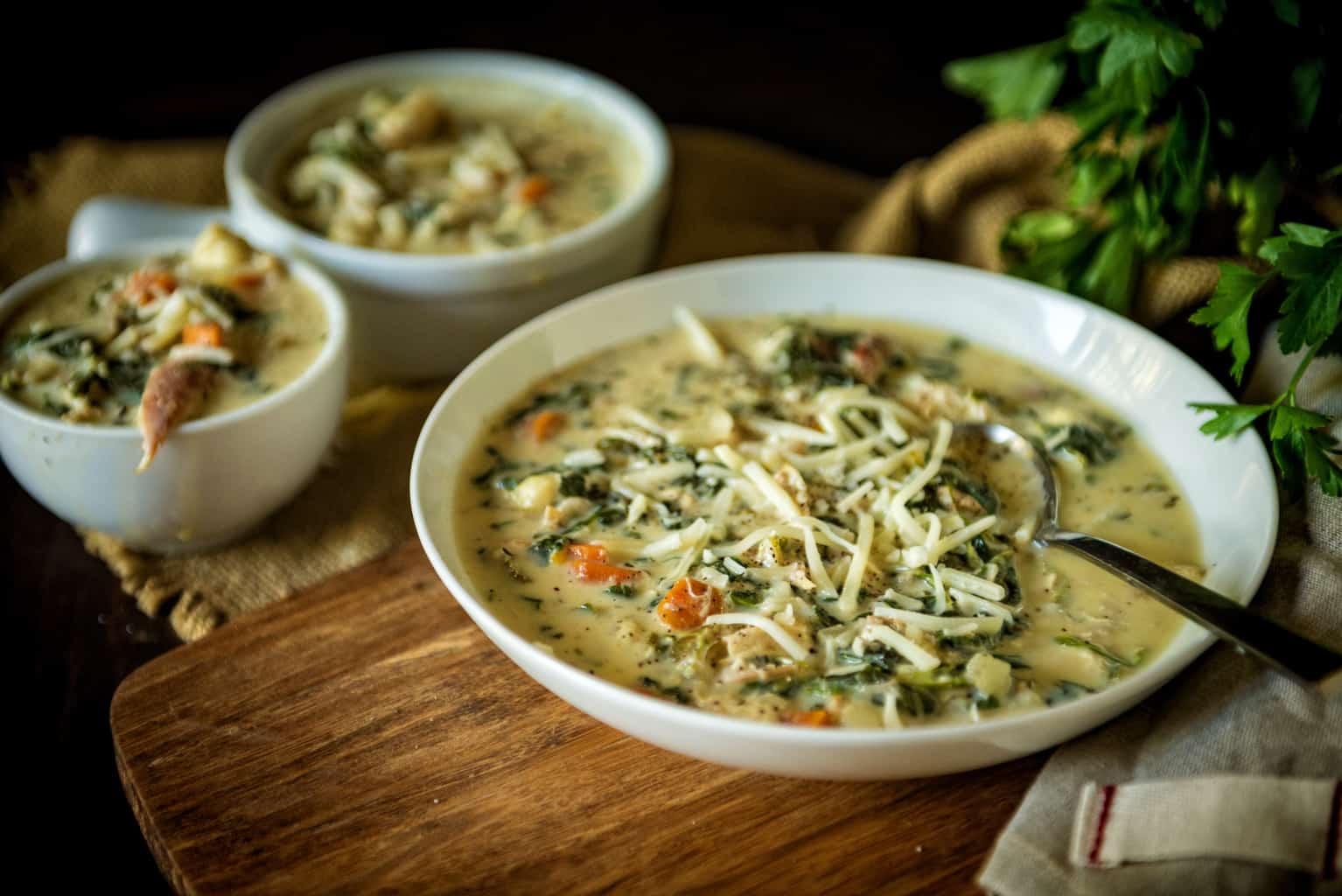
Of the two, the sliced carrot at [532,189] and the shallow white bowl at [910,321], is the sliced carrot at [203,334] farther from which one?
the sliced carrot at [532,189]

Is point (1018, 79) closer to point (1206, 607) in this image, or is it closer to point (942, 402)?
point (942, 402)

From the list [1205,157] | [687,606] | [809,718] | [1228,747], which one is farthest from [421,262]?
[1228,747]

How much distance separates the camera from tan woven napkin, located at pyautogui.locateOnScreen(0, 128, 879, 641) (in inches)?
124

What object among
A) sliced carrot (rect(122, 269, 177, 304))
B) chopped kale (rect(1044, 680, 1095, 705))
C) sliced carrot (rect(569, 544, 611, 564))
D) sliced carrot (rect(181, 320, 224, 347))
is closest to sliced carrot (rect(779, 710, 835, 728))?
chopped kale (rect(1044, 680, 1095, 705))

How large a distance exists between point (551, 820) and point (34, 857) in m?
1.08

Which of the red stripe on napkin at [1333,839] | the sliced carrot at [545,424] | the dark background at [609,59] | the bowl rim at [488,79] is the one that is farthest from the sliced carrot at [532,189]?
the red stripe on napkin at [1333,839]

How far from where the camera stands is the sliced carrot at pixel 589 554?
2.66 metres

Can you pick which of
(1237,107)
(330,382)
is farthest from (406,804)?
(1237,107)

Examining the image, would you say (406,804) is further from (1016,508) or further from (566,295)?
(566,295)

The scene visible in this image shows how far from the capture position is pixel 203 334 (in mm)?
3068

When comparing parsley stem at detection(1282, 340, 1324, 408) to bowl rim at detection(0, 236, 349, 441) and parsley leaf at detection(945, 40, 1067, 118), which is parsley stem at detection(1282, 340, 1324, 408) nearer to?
parsley leaf at detection(945, 40, 1067, 118)

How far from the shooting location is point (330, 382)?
3125mm

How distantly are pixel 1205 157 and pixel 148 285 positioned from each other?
2.52 meters

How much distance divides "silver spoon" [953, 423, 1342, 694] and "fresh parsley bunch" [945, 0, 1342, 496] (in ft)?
1.36
